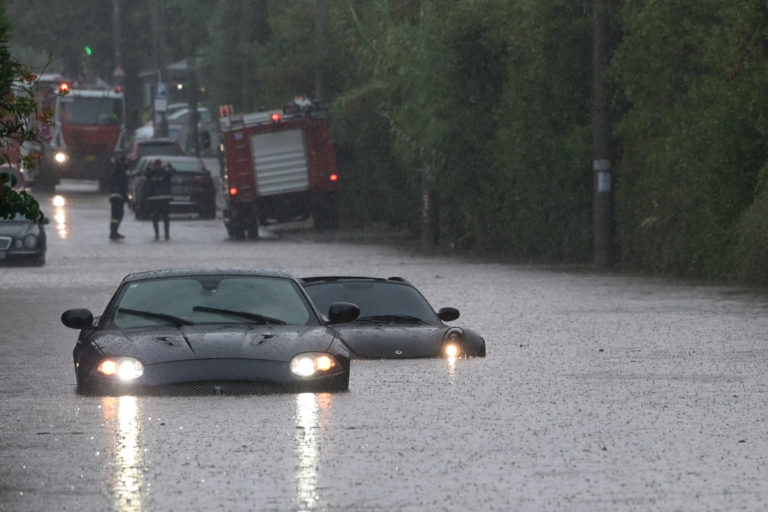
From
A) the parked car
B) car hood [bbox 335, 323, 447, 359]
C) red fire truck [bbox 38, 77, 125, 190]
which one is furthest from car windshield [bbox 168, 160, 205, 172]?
car hood [bbox 335, 323, 447, 359]

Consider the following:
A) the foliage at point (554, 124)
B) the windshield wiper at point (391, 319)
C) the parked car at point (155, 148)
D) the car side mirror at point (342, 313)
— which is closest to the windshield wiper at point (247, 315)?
the car side mirror at point (342, 313)

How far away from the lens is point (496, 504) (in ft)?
30.6

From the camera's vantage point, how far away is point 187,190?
56.7 metres

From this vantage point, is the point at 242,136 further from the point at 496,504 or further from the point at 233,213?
the point at 496,504

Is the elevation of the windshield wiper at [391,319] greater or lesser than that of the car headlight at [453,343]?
greater

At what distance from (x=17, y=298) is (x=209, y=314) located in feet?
49.7

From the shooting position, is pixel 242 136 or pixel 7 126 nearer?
pixel 7 126

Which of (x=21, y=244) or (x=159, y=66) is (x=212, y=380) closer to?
(x=21, y=244)

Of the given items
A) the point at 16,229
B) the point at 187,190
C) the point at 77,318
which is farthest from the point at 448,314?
the point at 187,190

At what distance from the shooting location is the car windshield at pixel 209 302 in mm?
14398

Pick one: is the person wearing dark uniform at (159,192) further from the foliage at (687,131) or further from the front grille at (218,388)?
the front grille at (218,388)

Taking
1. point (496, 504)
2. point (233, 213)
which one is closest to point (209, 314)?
point (496, 504)

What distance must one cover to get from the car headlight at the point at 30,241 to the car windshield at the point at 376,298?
18899 millimetres

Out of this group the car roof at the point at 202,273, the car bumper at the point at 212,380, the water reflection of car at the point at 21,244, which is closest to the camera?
the car bumper at the point at 212,380
